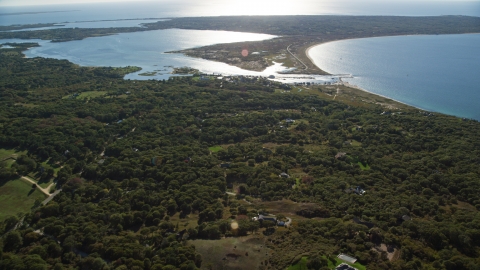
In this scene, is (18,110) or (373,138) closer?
(373,138)

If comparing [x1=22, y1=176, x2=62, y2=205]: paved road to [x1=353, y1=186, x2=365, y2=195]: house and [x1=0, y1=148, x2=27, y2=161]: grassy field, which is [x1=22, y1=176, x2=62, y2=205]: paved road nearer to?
[x1=0, y1=148, x2=27, y2=161]: grassy field

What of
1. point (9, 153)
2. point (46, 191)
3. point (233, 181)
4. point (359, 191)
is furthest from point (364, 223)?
point (9, 153)

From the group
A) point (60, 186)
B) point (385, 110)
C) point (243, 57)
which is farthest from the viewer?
point (243, 57)

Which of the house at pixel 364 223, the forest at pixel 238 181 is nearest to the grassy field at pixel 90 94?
the forest at pixel 238 181

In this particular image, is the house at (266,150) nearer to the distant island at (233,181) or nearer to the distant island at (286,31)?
the distant island at (233,181)

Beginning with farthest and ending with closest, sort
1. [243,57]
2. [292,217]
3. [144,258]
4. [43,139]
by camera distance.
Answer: [243,57] < [43,139] < [292,217] < [144,258]

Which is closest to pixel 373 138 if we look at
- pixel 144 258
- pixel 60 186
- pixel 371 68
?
pixel 144 258

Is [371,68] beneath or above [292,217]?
above

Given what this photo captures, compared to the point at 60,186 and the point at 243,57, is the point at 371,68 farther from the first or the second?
the point at 60,186
